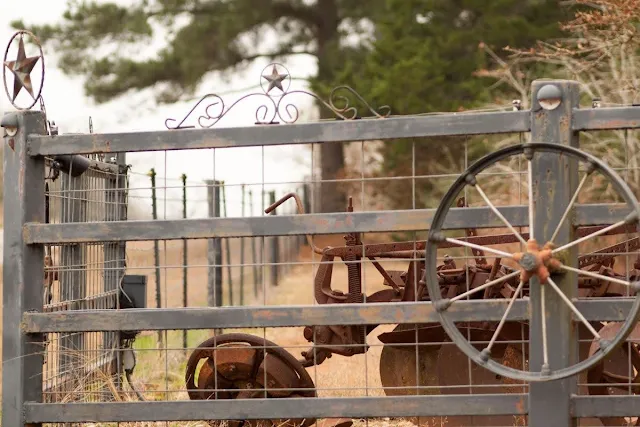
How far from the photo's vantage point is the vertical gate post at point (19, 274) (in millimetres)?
4785

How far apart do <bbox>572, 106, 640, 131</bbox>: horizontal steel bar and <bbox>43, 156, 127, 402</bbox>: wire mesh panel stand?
7.95 ft

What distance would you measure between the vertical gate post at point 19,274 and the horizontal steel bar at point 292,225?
0.30ft

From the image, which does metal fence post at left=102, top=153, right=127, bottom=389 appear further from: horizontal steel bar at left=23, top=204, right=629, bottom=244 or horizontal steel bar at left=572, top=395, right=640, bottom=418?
horizontal steel bar at left=572, top=395, right=640, bottom=418

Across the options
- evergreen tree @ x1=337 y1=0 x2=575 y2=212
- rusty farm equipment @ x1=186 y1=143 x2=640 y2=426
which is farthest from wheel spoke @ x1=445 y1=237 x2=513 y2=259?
evergreen tree @ x1=337 y1=0 x2=575 y2=212

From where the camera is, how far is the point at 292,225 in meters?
4.50

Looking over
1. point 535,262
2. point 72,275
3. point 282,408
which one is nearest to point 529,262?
point 535,262

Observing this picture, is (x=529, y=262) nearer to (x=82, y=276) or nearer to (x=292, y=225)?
(x=292, y=225)

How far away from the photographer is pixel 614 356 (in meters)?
5.54

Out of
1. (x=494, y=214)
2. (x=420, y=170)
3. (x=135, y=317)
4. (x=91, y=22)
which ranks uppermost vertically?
(x=91, y=22)

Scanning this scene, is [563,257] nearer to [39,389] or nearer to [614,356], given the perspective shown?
[614,356]

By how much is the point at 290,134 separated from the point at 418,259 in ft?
2.76

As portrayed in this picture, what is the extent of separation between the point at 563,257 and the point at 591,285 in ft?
4.61

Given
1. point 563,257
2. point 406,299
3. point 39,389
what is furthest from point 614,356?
point 39,389

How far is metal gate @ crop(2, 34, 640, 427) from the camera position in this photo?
13.6 feet
